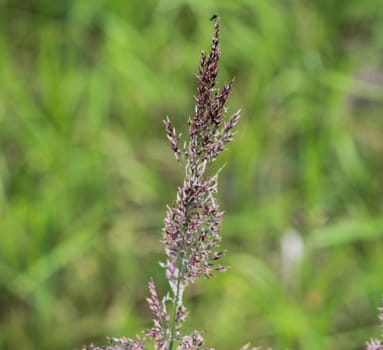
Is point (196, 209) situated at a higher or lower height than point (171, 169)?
lower

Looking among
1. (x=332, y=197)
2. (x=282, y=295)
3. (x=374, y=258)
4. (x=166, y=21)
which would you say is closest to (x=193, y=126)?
(x=282, y=295)

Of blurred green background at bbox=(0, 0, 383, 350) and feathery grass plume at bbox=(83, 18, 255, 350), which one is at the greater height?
blurred green background at bbox=(0, 0, 383, 350)

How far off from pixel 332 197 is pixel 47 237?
113 cm

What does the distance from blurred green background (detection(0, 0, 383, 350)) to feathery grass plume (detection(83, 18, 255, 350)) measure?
150 centimetres

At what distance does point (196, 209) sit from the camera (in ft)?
2.31

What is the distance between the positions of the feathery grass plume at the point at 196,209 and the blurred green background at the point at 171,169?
59.1 inches

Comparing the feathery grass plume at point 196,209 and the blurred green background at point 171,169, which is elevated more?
the blurred green background at point 171,169

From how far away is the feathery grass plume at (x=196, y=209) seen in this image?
673 mm

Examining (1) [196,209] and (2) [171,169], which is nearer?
(1) [196,209]

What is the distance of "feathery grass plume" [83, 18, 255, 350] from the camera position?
0.67 metres

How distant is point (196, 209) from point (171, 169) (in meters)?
2.21

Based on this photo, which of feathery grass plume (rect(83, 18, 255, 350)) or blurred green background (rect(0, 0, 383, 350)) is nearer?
feathery grass plume (rect(83, 18, 255, 350))

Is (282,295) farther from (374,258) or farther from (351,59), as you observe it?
(351,59)

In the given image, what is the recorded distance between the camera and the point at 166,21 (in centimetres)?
296
